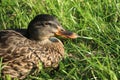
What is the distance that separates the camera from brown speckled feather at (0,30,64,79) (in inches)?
Result: 180

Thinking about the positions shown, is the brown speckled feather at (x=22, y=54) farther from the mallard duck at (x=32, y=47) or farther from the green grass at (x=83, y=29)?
the green grass at (x=83, y=29)

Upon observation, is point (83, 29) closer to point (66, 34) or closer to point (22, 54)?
point (66, 34)

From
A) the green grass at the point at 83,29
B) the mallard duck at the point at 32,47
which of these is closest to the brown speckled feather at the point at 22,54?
the mallard duck at the point at 32,47

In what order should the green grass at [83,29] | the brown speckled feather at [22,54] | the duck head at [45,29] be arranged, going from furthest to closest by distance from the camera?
1. the duck head at [45,29]
2. the brown speckled feather at [22,54]
3. the green grass at [83,29]

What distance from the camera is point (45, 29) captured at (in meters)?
4.79

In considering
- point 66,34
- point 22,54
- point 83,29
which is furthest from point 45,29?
point 83,29

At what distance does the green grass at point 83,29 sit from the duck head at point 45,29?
176mm

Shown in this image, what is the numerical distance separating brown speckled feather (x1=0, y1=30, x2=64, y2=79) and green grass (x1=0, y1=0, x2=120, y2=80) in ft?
0.39

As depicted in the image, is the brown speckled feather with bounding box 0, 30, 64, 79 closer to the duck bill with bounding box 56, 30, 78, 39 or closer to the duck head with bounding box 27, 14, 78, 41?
the duck head with bounding box 27, 14, 78, 41

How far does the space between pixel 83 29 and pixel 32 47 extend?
669 millimetres

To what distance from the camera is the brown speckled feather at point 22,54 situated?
4.57m

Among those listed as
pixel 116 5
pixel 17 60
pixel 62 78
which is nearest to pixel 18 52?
pixel 17 60

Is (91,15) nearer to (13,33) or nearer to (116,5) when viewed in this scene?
(116,5)

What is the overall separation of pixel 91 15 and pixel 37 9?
2.24 feet
